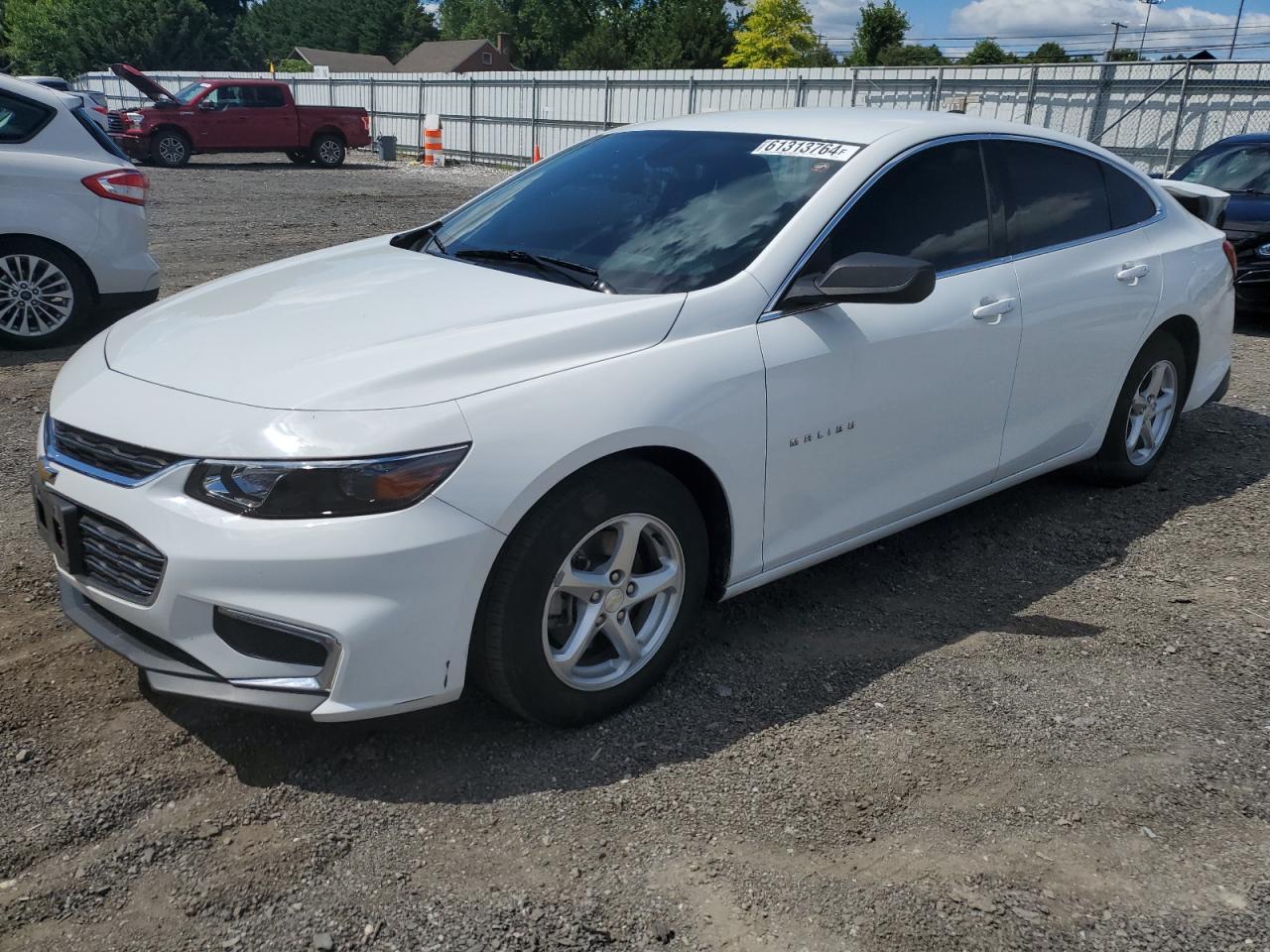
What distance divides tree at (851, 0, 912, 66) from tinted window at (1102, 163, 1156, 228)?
56.7 metres

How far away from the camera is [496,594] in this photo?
2.79 meters

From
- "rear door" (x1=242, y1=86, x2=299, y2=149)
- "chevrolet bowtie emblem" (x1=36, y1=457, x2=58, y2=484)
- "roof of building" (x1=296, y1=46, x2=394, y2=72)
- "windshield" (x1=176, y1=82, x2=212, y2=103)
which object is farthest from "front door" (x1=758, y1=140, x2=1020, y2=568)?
"roof of building" (x1=296, y1=46, x2=394, y2=72)

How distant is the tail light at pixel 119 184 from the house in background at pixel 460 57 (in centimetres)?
7797

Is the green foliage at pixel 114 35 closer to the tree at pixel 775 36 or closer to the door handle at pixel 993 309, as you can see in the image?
the tree at pixel 775 36

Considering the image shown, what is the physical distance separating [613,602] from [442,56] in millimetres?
88865

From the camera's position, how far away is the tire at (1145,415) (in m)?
4.90

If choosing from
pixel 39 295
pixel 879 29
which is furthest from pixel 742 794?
pixel 879 29

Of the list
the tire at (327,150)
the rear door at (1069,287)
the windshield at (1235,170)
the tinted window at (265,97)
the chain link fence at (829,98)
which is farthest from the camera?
the tire at (327,150)

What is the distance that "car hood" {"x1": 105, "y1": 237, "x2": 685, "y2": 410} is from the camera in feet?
9.11

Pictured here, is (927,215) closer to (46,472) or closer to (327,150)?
(46,472)

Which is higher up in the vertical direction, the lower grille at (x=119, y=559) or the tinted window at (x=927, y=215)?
the tinted window at (x=927, y=215)

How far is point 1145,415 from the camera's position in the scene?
16.8 ft

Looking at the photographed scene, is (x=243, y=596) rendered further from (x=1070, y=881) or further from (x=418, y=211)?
(x=418, y=211)

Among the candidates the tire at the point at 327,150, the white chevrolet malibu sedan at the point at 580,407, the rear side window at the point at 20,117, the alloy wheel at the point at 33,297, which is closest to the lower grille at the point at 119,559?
the white chevrolet malibu sedan at the point at 580,407
